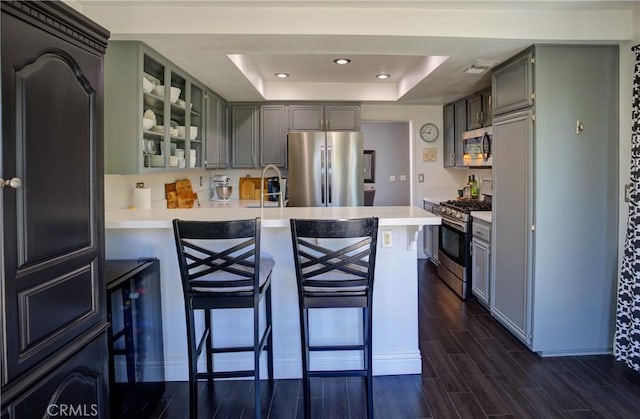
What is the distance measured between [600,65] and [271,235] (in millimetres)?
2525

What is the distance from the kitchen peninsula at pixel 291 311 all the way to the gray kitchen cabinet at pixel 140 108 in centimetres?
43

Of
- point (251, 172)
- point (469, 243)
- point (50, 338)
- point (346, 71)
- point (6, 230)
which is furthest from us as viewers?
point (251, 172)

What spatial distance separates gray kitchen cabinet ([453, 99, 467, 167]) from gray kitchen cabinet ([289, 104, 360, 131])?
1214 mm

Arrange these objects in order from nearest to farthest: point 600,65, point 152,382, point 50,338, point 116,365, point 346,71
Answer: point 50,338 → point 116,365 → point 152,382 → point 600,65 → point 346,71

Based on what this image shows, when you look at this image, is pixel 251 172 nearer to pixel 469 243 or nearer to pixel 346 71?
pixel 346 71

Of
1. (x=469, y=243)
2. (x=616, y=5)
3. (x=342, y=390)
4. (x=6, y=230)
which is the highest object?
(x=616, y=5)

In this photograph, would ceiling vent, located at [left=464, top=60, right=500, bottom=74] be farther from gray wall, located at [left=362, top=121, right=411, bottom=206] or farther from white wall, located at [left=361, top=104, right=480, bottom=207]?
gray wall, located at [left=362, top=121, right=411, bottom=206]

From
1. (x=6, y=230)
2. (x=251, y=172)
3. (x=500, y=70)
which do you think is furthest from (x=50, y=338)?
(x=251, y=172)

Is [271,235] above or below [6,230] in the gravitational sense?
below

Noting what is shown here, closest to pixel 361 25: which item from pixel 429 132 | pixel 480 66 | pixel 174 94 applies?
pixel 480 66

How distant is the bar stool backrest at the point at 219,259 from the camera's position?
1960mm

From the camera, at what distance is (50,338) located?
4.12 feet
